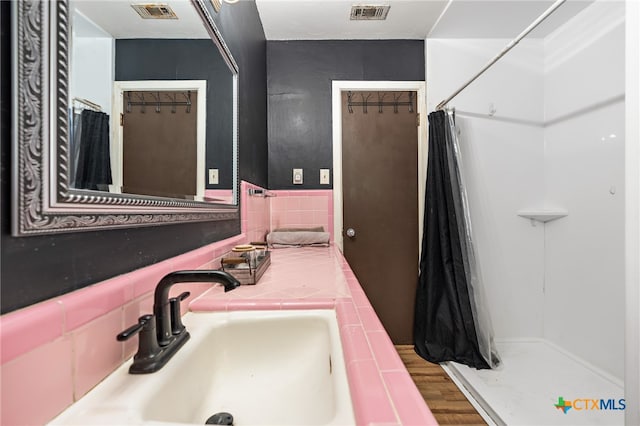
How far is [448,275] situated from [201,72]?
6.05ft

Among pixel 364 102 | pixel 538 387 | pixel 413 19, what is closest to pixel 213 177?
pixel 364 102

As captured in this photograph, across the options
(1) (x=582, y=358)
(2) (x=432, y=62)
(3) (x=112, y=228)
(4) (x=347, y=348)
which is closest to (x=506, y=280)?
(1) (x=582, y=358)

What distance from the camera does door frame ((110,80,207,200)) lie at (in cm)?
52

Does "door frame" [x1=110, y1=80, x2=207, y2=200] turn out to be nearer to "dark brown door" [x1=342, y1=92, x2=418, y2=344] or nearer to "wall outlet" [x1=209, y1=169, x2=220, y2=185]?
"wall outlet" [x1=209, y1=169, x2=220, y2=185]

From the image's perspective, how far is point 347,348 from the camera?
48 cm

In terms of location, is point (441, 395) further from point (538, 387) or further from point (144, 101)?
point (144, 101)

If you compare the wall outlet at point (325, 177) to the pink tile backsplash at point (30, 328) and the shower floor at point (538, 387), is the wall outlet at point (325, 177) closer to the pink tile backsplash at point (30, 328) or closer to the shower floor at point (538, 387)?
the shower floor at point (538, 387)

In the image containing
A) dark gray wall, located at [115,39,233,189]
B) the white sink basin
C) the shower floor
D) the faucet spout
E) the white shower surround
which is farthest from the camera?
the white shower surround

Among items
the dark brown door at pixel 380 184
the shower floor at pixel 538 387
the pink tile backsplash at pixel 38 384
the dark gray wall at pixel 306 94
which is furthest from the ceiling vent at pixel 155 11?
the shower floor at pixel 538 387

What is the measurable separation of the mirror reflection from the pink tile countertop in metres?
0.34

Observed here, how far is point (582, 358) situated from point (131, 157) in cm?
273

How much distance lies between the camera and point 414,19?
191cm

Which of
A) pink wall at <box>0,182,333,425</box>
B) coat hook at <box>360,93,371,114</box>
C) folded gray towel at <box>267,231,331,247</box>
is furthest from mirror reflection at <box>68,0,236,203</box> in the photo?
coat hook at <box>360,93,371,114</box>

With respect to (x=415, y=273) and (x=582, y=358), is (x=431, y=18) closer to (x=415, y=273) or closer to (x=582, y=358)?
(x=415, y=273)
